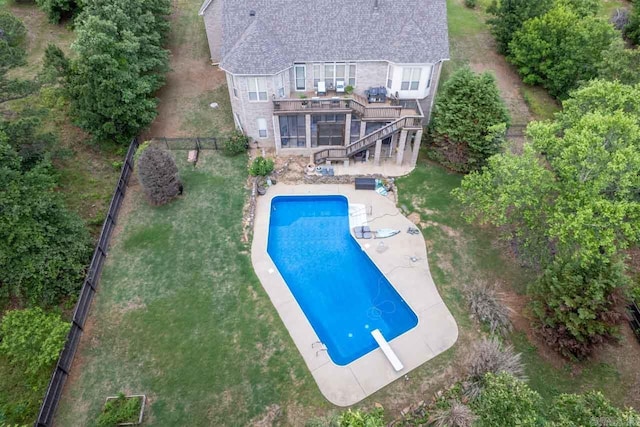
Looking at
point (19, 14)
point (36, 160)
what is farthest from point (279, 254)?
point (19, 14)

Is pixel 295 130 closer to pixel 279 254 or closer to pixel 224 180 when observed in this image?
pixel 224 180

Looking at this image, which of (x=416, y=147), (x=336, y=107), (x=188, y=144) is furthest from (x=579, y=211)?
(x=188, y=144)

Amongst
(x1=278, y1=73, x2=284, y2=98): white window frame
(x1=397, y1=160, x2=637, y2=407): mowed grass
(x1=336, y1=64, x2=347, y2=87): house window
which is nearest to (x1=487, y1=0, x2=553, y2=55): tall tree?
(x1=397, y1=160, x2=637, y2=407): mowed grass

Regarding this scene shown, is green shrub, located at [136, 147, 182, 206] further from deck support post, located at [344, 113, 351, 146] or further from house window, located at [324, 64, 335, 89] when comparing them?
house window, located at [324, 64, 335, 89]

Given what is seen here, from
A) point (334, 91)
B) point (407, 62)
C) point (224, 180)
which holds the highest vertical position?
point (407, 62)

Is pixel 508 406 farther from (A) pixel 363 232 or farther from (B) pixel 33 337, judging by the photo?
(B) pixel 33 337

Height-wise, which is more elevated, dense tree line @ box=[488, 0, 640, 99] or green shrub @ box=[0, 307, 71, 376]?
dense tree line @ box=[488, 0, 640, 99]
